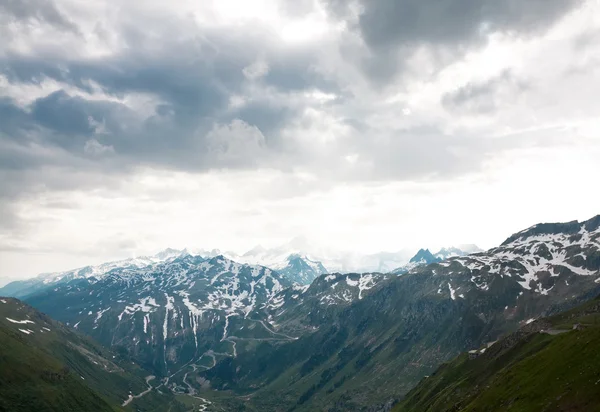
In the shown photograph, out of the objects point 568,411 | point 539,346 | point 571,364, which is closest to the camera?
point 568,411

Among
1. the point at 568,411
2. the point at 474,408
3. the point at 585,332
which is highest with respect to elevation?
the point at 585,332

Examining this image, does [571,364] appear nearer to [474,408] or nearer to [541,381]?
[541,381]

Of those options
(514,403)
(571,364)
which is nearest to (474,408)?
(514,403)

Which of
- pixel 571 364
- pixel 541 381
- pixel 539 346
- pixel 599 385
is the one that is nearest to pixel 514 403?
pixel 541 381

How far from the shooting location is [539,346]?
198875 millimetres

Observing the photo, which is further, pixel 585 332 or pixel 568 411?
pixel 585 332

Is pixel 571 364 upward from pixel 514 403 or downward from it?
upward

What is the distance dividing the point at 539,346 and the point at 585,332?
4142cm

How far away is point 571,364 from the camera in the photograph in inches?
5581

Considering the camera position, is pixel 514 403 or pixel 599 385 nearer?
pixel 599 385

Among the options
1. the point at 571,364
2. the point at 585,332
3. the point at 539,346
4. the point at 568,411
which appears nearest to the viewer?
the point at 568,411

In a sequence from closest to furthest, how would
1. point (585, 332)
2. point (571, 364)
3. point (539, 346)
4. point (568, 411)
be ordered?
1. point (568, 411)
2. point (571, 364)
3. point (585, 332)
4. point (539, 346)

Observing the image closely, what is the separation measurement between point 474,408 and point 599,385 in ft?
192

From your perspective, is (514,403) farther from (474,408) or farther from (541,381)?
(474,408)
